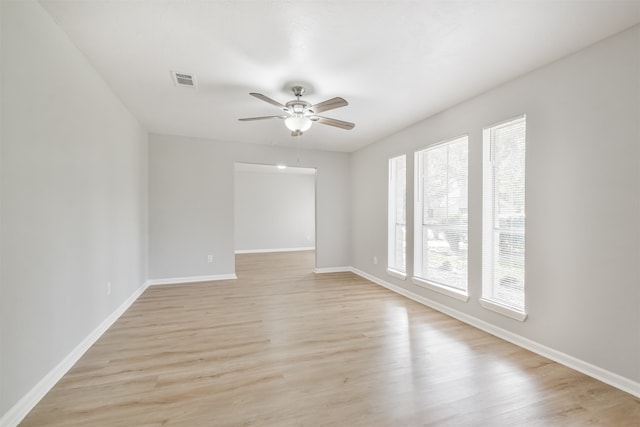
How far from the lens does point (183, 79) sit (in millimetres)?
2705

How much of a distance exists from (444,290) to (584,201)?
1.75 meters

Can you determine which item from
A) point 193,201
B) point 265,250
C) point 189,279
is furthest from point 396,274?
point 265,250

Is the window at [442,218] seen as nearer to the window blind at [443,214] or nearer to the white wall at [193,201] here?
the window blind at [443,214]

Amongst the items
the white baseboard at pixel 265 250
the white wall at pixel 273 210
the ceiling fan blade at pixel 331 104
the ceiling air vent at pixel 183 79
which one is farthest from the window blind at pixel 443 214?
the white baseboard at pixel 265 250

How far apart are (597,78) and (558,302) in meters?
1.79

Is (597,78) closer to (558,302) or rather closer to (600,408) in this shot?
(558,302)

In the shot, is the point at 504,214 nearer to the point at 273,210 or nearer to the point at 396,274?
the point at 396,274

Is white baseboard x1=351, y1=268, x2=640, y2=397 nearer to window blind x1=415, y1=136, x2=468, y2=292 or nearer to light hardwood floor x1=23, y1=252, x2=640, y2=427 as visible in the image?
light hardwood floor x1=23, y1=252, x2=640, y2=427

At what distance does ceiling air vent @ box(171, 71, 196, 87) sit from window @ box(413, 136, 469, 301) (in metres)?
2.99

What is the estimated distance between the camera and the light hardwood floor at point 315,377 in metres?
1.65

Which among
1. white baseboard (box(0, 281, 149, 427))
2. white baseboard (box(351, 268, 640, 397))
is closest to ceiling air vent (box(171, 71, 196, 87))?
white baseboard (box(0, 281, 149, 427))

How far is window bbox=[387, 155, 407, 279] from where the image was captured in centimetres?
448

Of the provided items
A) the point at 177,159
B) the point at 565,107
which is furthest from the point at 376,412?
the point at 177,159

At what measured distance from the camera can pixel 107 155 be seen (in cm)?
288
